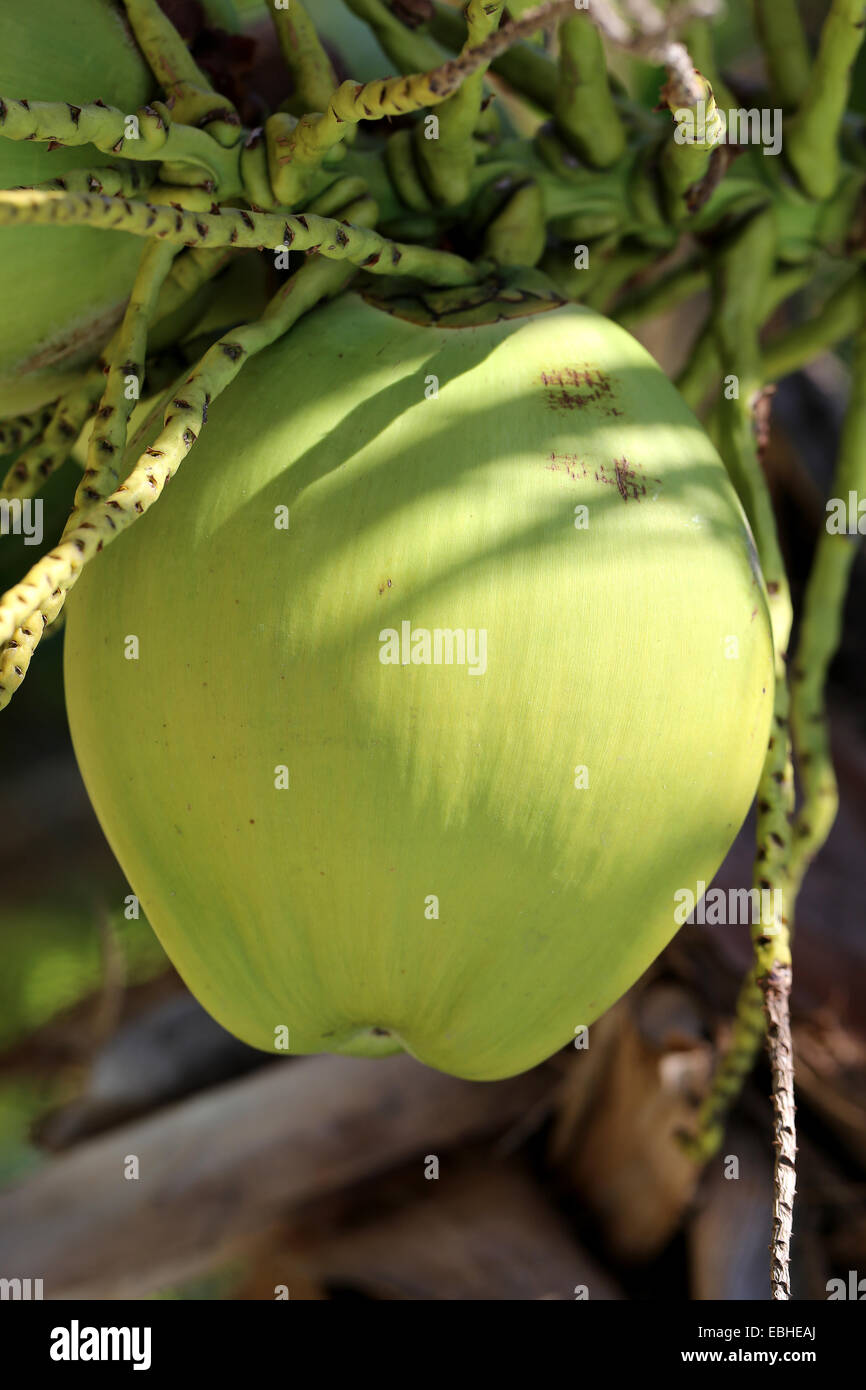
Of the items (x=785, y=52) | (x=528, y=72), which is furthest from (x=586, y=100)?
(x=785, y=52)

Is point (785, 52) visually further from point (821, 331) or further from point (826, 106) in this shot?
point (821, 331)

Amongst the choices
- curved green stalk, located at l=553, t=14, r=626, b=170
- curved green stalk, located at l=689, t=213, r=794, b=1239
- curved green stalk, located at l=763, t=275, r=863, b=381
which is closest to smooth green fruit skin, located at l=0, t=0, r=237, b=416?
curved green stalk, located at l=553, t=14, r=626, b=170

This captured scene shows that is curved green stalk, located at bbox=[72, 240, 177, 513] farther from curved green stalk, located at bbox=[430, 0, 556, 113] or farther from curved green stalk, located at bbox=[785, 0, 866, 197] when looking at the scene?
curved green stalk, located at bbox=[785, 0, 866, 197]

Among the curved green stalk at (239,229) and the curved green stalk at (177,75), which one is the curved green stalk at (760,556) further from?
the curved green stalk at (177,75)

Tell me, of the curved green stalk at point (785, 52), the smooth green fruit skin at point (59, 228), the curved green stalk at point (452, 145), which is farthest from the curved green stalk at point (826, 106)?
the smooth green fruit skin at point (59, 228)
